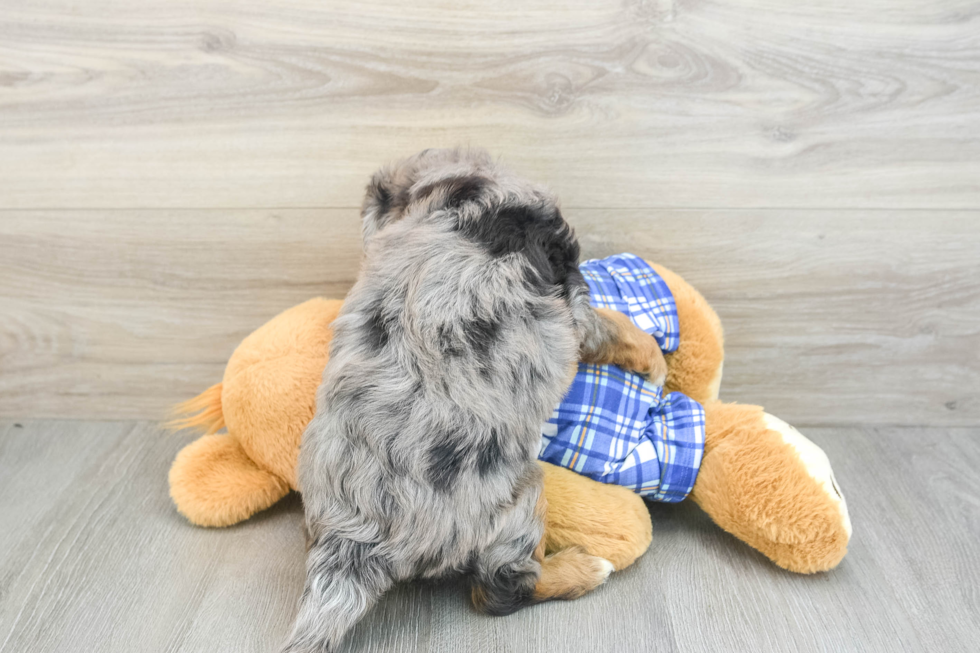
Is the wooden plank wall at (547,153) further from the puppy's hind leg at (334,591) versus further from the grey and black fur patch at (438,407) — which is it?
the puppy's hind leg at (334,591)

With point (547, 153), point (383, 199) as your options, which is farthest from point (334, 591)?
point (547, 153)

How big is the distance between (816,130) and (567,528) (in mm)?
883

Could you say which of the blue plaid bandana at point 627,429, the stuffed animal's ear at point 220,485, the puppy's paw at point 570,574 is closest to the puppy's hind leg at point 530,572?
the puppy's paw at point 570,574

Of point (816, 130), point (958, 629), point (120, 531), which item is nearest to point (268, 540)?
point (120, 531)

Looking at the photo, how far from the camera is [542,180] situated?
4.39 ft

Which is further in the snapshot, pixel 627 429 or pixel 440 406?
pixel 627 429

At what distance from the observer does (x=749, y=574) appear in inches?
43.8

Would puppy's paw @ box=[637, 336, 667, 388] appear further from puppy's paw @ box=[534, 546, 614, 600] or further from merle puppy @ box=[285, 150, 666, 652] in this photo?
puppy's paw @ box=[534, 546, 614, 600]

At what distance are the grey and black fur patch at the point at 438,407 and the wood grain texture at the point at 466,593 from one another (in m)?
0.16

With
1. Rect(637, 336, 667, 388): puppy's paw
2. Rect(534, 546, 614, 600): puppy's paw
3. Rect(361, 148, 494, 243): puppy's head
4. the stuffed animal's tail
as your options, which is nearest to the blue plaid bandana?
Rect(637, 336, 667, 388): puppy's paw

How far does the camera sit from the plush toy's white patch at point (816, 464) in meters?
1.06

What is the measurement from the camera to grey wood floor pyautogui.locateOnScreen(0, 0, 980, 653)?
3.85ft

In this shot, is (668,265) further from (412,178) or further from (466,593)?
(466,593)

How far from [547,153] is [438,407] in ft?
2.11
